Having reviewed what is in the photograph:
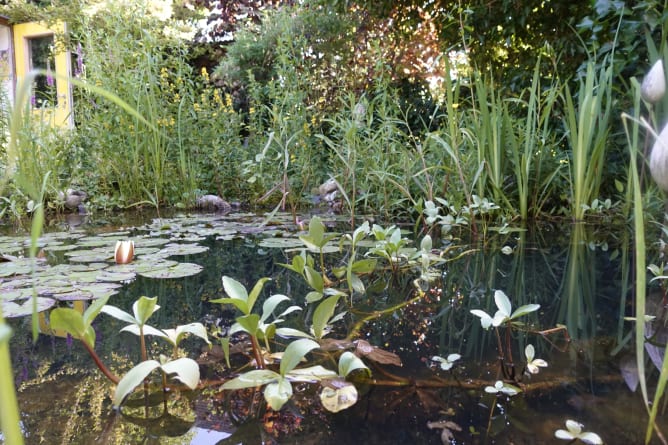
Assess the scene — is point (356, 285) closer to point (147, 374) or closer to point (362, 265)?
point (362, 265)

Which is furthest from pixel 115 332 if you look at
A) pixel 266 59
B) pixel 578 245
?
pixel 266 59

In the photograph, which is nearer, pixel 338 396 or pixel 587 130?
pixel 338 396

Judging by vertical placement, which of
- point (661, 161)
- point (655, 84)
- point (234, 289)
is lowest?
point (234, 289)

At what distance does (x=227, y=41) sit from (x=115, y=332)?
7236 mm

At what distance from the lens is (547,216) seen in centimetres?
221

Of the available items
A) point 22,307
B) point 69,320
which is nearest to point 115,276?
point 22,307

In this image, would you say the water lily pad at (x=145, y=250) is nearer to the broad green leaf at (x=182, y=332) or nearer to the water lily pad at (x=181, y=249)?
the water lily pad at (x=181, y=249)

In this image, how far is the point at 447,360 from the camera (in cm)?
57

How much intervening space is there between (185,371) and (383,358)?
0.82 feet

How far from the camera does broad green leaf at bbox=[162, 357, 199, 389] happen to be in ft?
1.58

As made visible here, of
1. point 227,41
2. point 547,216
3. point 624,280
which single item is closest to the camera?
point 624,280

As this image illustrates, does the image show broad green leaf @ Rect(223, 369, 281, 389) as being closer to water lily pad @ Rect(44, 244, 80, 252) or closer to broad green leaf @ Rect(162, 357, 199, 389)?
broad green leaf @ Rect(162, 357, 199, 389)

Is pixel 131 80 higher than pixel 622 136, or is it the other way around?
pixel 131 80

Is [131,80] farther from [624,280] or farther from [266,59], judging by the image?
[624,280]
